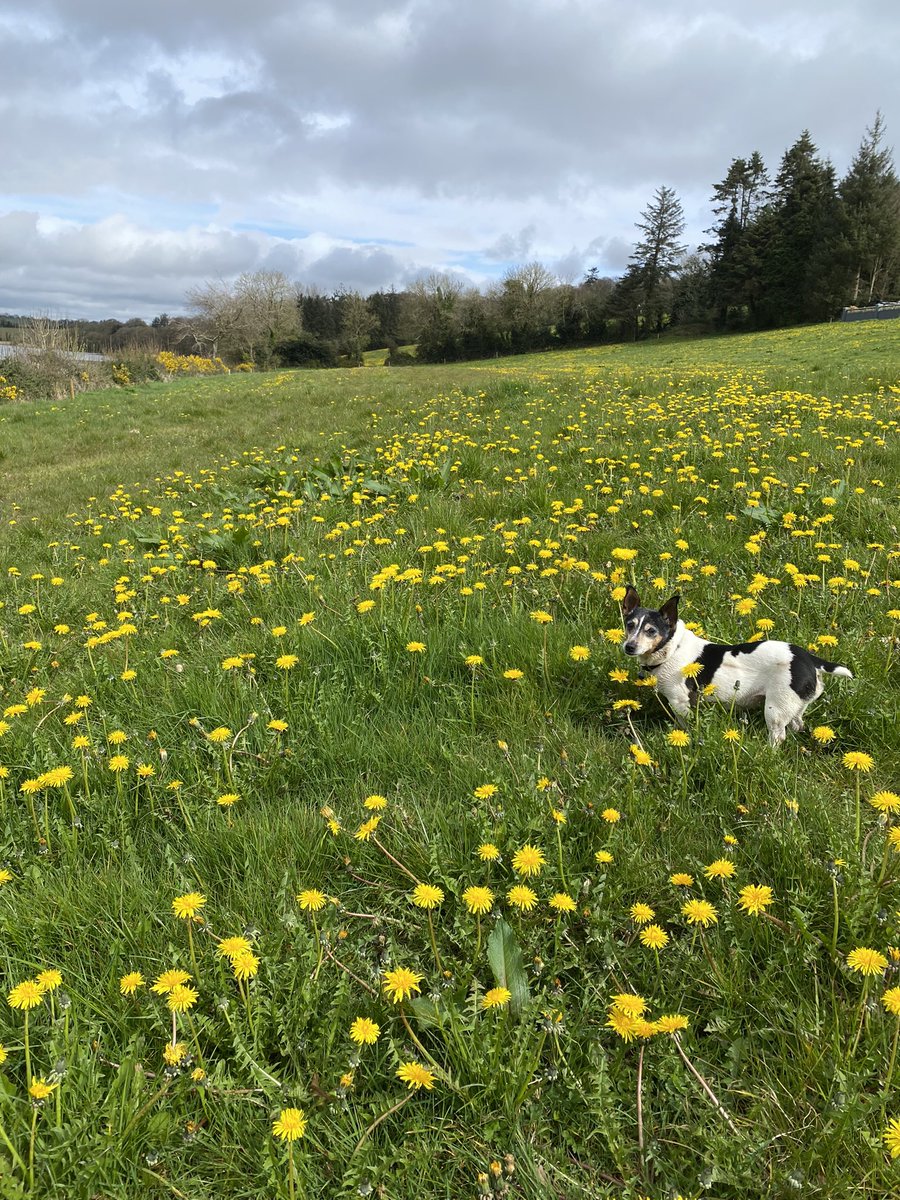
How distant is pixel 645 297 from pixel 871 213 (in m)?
19.5

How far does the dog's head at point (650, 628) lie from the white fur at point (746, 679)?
0.16ft

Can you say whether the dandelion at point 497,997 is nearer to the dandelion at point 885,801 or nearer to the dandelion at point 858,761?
the dandelion at point 885,801

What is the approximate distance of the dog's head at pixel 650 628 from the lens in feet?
8.82

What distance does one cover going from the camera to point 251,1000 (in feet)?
5.32

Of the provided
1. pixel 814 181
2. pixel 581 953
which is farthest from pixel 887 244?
pixel 581 953

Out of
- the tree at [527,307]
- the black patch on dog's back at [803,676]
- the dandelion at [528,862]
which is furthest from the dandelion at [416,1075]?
the tree at [527,307]

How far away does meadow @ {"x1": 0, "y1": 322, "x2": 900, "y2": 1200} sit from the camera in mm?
1391

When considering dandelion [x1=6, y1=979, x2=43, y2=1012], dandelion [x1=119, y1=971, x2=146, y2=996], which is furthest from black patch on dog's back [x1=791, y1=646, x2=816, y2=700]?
dandelion [x1=6, y1=979, x2=43, y2=1012]

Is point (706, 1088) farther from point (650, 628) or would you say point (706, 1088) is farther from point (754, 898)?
point (650, 628)

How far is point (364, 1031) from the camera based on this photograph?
1.49 meters

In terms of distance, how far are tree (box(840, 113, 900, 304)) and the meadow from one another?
51.8 m

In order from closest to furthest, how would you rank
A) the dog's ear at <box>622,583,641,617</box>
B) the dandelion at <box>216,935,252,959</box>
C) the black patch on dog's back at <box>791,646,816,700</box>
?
1. the dandelion at <box>216,935,252,959</box>
2. the black patch on dog's back at <box>791,646,816,700</box>
3. the dog's ear at <box>622,583,641,617</box>

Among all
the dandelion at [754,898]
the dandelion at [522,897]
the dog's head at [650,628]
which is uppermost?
the dog's head at [650,628]

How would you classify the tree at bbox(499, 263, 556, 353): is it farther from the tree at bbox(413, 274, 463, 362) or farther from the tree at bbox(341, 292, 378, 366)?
the tree at bbox(341, 292, 378, 366)
